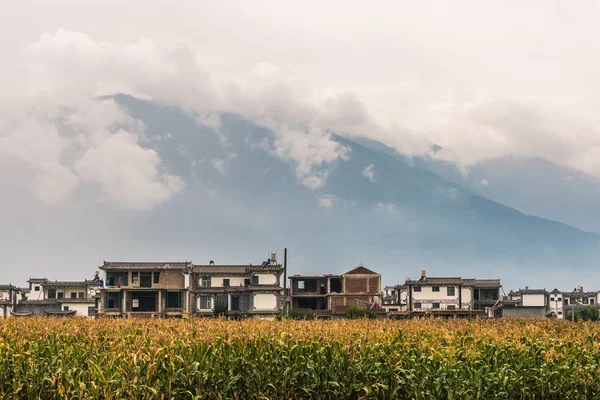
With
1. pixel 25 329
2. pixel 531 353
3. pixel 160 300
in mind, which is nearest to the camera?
pixel 531 353

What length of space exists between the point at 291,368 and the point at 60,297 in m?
107

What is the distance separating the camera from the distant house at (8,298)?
108688 mm

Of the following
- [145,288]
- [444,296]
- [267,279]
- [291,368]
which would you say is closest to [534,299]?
[444,296]

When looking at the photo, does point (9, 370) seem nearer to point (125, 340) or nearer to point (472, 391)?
point (125, 340)

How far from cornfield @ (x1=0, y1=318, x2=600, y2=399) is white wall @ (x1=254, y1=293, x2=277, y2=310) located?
239 feet

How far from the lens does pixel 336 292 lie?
328 feet

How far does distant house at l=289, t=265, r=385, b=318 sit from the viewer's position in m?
98.4

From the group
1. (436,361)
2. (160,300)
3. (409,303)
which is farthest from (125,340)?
(409,303)

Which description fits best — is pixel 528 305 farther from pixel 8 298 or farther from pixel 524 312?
pixel 8 298

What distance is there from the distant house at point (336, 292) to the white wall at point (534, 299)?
26236 mm

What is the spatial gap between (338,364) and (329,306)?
81833mm

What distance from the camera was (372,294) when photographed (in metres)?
98.8

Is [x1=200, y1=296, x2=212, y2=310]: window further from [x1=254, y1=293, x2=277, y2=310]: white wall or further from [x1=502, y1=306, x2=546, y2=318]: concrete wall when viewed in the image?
[x1=502, y1=306, x2=546, y2=318]: concrete wall

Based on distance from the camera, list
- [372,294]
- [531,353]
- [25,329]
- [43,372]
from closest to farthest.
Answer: [43,372] < [531,353] < [25,329] < [372,294]
